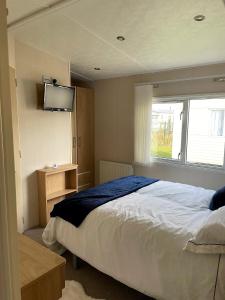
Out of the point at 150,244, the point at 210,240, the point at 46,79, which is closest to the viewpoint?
the point at 210,240

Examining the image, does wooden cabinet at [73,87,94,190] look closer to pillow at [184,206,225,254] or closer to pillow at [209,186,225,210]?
pillow at [209,186,225,210]

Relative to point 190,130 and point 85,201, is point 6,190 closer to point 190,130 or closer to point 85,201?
point 85,201

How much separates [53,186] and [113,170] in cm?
129

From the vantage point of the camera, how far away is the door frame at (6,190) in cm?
56

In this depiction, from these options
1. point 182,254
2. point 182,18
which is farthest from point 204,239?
point 182,18

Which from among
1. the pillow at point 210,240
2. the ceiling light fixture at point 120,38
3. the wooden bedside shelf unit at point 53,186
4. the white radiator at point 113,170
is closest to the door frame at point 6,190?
the pillow at point 210,240

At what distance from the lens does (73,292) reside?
6.33 ft

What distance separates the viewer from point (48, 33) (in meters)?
2.65

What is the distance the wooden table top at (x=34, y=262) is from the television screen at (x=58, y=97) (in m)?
2.44

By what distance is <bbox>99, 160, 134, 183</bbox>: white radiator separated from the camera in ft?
13.6

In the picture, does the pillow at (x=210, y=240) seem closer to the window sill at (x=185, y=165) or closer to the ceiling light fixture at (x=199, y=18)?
the ceiling light fixture at (x=199, y=18)

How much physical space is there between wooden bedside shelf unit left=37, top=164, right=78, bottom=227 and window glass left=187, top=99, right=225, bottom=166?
6.61 ft

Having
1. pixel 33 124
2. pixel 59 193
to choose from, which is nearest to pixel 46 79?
pixel 33 124

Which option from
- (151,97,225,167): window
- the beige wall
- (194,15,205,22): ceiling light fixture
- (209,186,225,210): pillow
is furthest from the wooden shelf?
(194,15,205,22): ceiling light fixture
